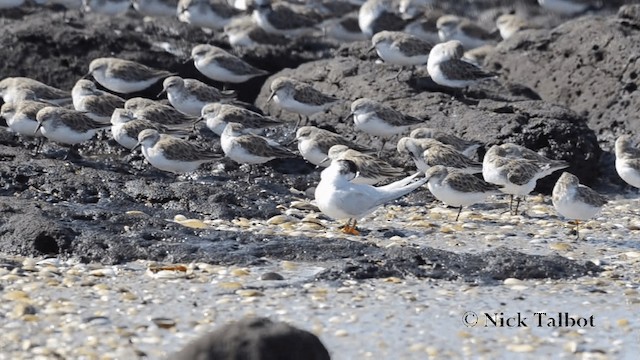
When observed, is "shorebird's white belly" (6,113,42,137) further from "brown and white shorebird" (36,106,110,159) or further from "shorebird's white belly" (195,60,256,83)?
"shorebird's white belly" (195,60,256,83)

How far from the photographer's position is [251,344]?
21.5 ft

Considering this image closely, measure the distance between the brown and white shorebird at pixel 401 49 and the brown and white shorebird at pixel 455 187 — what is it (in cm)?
439

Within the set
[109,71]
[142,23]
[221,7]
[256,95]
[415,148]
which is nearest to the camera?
[415,148]

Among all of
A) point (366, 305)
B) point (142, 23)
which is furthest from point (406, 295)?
point (142, 23)

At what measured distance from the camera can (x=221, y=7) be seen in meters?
21.2

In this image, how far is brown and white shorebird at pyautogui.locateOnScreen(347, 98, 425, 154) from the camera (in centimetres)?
1428

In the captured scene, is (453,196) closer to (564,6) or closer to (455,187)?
(455,187)

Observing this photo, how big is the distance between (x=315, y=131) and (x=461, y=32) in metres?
7.84

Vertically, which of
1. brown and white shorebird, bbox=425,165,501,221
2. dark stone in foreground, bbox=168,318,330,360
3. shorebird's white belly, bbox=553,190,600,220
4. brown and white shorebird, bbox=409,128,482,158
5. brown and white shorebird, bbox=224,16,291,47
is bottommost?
dark stone in foreground, bbox=168,318,330,360

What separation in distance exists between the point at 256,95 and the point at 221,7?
12.7 ft

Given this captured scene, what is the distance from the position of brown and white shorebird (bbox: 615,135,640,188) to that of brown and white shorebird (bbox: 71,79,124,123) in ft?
18.5

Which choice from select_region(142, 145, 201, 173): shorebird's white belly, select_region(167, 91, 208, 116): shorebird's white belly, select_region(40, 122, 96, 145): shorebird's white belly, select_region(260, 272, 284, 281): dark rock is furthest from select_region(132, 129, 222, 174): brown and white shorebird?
select_region(260, 272, 284, 281): dark rock

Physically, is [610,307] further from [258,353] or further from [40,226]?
[40,226]

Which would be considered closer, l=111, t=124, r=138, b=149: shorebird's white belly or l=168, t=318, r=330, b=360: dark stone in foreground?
l=168, t=318, r=330, b=360: dark stone in foreground
